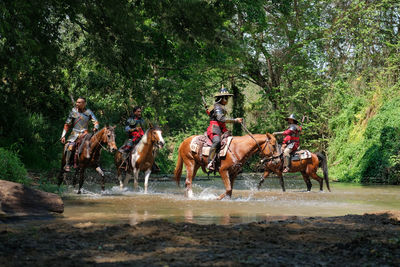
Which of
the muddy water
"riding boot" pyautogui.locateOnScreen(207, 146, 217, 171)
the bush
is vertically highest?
"riding boot" pyautogui.locateOnScreen(207, 146, 217, 171)

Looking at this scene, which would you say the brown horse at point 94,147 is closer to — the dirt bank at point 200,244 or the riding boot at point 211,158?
the riding boot at point 211,158

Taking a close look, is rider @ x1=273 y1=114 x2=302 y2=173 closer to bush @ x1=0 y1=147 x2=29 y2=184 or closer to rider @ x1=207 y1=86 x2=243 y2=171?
rider @ x1=207 y1=86 x2=243 y2=171

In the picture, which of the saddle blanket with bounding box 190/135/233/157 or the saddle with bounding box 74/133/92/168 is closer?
the saddle blanket with bounding box 190/135/233/157

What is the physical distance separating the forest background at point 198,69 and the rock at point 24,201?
119 inches

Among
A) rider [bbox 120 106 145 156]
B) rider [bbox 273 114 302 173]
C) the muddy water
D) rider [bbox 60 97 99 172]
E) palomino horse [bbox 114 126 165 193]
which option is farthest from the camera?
rider [bbox 273 114 302 173]

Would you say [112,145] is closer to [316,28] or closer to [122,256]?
[122,256]

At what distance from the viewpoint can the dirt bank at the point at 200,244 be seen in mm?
5484

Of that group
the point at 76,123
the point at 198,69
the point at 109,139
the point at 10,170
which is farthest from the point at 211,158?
the point at 198,69

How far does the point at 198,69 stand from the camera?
109ft

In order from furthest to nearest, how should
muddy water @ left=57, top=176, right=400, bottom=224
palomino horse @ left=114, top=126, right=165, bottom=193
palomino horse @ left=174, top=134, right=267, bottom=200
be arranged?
palomino horse @ left=114, top=126, right=165, bottom=193
palomino horse @ left=174, top=134, right=267, bottom=200
muddy water @ left=57, top=176, right=400, bottom=224

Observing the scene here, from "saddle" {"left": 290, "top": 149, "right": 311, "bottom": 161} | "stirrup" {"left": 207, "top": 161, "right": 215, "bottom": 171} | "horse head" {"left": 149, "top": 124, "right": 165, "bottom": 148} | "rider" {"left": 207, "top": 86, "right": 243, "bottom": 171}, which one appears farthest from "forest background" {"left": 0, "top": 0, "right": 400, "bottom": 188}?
"saddle" {"left": 290, "top": 149, "right": 311, "bottom": 161}

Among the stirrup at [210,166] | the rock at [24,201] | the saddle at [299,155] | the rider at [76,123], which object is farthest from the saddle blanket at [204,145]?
the rock at [24,201]

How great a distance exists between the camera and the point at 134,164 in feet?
55.4

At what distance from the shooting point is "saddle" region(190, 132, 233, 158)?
13734 millimetres
